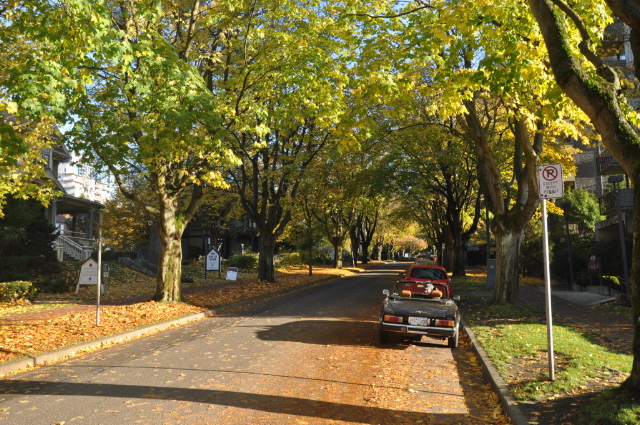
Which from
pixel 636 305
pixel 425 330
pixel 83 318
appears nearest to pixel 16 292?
pixel 83 318

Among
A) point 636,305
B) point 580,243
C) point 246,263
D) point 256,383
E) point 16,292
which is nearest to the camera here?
point 636,305

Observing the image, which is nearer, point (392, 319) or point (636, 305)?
point (636, 305)

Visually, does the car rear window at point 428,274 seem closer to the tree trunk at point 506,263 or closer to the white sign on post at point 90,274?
the tree trunk at point 506,263

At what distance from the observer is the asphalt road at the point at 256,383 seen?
5.78m

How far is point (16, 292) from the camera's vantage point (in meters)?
17.5

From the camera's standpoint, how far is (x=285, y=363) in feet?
27.6

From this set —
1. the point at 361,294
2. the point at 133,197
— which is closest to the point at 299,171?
the point at 361,294

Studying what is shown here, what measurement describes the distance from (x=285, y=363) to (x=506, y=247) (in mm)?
9974

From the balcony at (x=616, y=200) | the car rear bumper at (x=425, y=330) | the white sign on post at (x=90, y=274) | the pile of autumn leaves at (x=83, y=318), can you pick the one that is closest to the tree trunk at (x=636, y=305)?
the car rear bumper at (x=425, y=330)

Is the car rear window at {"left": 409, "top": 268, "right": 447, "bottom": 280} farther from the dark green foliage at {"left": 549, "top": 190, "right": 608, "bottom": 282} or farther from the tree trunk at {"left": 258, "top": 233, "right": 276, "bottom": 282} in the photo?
the tree trunk at {"left": 258, "top": 233, "right": 276, "bottom": 282}

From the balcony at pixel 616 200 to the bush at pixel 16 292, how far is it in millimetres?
21720

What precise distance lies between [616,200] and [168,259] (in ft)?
57.0

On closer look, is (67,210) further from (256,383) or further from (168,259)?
(256,383)

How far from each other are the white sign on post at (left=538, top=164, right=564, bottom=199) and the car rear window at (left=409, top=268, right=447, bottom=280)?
26.8 ft
